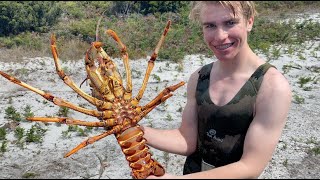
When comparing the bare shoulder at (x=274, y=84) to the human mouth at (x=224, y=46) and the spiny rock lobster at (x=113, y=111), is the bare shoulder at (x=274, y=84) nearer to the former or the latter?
the human mouth at (x=224, y=46)

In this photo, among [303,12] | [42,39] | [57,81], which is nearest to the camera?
[57,81]

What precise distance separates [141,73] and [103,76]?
1039 centimetres

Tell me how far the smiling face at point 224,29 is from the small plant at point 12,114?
7769 mm

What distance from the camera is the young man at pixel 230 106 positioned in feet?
9.29

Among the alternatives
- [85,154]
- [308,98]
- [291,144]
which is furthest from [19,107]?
[308,98]

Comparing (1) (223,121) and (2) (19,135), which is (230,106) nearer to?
(1) (223,121)

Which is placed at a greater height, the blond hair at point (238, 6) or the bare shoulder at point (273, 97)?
the blond hair at point (238, 6)

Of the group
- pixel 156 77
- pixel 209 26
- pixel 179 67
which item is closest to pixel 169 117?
pixel 156 77

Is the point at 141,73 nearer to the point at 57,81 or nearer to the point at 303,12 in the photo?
the point at 57,81

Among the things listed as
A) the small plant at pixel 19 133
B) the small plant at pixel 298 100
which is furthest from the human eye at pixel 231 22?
the small plant at pixel 298 100

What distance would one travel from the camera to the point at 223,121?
322 cm

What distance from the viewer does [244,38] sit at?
10.1 feet

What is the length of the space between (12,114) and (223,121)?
7.97m

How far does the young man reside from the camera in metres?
2.83
